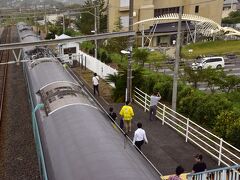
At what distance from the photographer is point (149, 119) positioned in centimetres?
1647

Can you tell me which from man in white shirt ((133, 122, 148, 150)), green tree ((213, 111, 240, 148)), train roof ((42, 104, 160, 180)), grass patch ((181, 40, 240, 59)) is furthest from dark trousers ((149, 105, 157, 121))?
grass patch ((181, 40, 240, 59))

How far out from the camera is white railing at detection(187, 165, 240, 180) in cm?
911

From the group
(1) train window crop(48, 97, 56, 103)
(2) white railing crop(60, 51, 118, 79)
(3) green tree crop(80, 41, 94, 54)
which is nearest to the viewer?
(1) train window crop(48, 97, 56, 103)

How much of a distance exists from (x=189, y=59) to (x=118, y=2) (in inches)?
882

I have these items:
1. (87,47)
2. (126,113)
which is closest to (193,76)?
(126,113)

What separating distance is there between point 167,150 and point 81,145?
6.54 meters

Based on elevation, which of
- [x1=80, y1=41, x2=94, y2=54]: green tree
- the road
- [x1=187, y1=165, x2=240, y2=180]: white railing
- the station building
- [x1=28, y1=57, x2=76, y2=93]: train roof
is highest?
the station building

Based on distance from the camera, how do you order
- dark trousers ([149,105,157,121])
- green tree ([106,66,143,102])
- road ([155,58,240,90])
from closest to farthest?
dark trousers ([149,105,157,121]) → green tree ([106,66,143,102]) → road ([155,58,240,90])

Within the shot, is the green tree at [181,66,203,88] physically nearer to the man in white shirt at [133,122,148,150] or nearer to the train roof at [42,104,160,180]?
the man in white shirt at [133,122,148,150]

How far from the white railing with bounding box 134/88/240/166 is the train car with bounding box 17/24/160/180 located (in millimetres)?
4590

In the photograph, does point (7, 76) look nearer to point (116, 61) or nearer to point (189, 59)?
point (116, 61)

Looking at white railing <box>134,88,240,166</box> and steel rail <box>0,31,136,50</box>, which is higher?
steel rail <box>0,31,136,50</box>

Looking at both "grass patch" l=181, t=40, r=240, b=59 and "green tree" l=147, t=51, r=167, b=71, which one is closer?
"green tree" l=147, t=51, r=167, b=71

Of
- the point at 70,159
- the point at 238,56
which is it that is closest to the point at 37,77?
the point at 70,159
